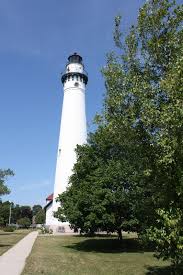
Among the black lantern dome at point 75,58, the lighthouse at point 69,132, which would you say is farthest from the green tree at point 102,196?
the black lantern dome at point 75,58

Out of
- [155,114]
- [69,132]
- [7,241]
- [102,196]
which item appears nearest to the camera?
[155,114]

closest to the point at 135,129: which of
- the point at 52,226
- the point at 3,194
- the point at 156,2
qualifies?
the point at 156,2

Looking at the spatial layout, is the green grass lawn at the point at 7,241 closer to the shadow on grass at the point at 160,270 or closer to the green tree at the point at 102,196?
the green tree at the point at 102,196

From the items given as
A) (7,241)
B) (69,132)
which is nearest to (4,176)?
(7,241)

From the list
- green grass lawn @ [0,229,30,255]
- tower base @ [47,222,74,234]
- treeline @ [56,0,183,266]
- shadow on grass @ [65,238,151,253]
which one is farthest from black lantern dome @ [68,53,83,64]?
treeline @ [56,0,183,266]

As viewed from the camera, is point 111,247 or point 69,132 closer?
point 111,247

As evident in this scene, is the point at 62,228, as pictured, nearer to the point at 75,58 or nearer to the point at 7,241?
the point at 7,241

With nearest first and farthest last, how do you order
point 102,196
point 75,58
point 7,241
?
point 102,196, point 7,241, point 75,58

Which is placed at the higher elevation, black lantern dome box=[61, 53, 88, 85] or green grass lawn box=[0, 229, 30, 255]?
black lantern dome box=[61, 53, 88, 85]

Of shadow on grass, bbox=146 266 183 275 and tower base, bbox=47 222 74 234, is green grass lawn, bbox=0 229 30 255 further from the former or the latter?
tower base, bbox=47 222 74 234

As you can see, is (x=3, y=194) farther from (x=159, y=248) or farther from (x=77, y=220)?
(x=159, y=248)

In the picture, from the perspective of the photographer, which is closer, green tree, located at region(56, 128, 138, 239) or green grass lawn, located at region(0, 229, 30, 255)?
green grass lawn, located at region(0, 229, 30, 255)

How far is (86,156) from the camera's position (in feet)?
116

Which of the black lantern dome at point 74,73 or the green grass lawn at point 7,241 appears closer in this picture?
the green grass lawn at point 7,241
